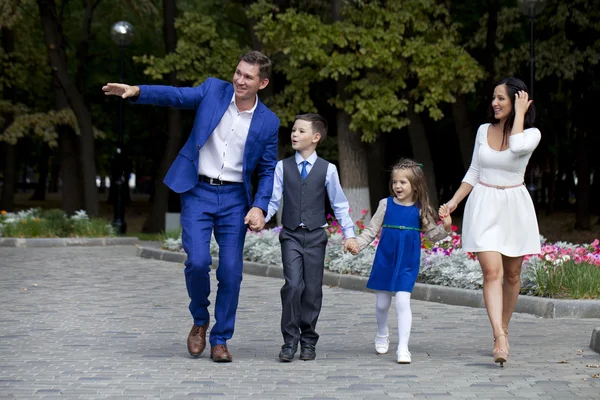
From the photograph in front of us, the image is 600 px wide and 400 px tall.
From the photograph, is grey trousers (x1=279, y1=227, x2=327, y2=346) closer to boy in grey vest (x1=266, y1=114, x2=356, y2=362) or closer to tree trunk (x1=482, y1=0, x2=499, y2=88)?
boy in grey vest (x1=266, y1=114, x2=356, y2=362)

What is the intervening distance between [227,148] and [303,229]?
772mm

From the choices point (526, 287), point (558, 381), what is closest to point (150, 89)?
point (558, 381)

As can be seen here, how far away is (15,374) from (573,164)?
42646mm

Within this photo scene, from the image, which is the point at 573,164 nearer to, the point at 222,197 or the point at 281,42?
the point at 281,42

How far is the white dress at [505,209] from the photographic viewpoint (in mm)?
7953

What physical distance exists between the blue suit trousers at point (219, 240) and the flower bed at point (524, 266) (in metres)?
4.23

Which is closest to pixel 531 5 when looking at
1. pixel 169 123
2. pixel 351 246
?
pixel 169 123

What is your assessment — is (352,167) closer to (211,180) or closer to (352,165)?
(352,165)

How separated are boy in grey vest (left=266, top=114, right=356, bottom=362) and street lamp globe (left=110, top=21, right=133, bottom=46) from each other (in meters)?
17.8

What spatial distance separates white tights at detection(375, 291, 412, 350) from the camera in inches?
314

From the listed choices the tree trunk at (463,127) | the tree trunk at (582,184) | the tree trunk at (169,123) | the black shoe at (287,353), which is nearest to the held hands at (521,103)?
the black shoe at (287,353)

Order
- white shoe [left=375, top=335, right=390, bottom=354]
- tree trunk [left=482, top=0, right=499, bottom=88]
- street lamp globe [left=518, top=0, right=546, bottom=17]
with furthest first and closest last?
tree trunk [left=482, top=0, right=499, bottom=88]
street lamp globe [left=518, top=0, right=546, bottom=17]
white shoe [left=375, top=335, right=390, bottom=354]

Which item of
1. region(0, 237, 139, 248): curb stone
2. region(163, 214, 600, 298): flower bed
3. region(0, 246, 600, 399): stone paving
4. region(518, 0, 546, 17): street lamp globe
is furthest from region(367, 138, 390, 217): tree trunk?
region(0, 246, 600, 399): stone paving

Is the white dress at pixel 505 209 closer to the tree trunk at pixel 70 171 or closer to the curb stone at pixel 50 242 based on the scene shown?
the curb stone at pixel 50 242
